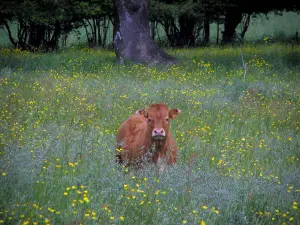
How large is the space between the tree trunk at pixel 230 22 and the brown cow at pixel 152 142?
20529 millimetres

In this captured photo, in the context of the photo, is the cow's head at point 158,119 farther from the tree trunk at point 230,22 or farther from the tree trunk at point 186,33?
the tree trunk at point 186,33

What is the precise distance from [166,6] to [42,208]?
21.8 m

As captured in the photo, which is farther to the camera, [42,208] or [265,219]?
[265,219]

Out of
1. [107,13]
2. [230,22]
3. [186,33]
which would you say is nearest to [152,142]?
[107,13]

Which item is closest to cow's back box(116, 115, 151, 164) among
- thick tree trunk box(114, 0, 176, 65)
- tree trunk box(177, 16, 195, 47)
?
thick tree trunk box(114, 0, 176, 65)

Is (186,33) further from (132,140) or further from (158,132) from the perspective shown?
(158,132)

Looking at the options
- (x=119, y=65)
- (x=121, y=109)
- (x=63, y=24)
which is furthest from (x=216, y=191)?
(x=63, y=24)

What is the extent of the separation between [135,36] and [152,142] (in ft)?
37.3

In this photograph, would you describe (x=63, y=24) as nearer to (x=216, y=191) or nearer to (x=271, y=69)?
(x=271, y=69)

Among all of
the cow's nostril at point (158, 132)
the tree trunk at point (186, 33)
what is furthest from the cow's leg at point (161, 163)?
the tree trunk at point (186, 33)

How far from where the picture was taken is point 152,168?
676cm

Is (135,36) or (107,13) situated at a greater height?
(107,13)

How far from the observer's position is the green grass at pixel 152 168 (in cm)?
507

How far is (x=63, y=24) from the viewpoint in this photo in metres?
28.1
